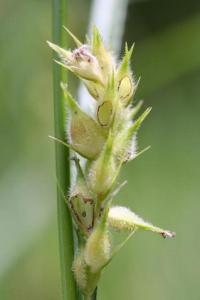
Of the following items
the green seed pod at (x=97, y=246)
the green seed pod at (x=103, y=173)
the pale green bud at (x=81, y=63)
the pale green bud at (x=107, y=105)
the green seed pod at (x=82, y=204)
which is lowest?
the green seed pod at (x=97, y=246)

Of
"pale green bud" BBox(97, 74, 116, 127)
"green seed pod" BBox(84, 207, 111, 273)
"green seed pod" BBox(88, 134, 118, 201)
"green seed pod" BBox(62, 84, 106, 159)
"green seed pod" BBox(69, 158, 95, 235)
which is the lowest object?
"green seed pod" BBox(84, 207, 111, 273)

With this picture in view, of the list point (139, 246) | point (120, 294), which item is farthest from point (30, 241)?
point (139, 246)

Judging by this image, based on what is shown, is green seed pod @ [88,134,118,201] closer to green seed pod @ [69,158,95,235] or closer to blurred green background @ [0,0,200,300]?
green seed pod @ [69,158,95,235]

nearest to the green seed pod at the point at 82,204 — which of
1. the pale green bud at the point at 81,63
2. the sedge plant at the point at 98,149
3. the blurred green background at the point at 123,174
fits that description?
the sedge plant at the point at 98,149

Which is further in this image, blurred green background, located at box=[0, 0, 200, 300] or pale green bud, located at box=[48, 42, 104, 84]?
blurred green background, located at box=[0, 0, 200, 300]

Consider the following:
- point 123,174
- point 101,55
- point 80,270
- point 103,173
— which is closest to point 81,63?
point 101,55

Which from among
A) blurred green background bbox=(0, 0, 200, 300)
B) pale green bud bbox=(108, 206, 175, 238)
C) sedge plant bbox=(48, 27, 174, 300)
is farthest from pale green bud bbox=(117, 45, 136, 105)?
blurred green background bbox=(0, 0, 200, 300)

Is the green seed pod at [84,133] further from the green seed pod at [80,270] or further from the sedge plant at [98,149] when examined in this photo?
the green seed pod at [80,270]
